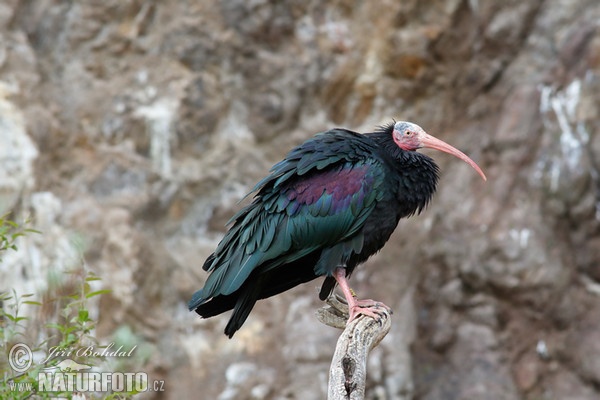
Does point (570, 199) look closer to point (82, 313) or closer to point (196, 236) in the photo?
point (196, 236)

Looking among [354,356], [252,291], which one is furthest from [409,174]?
[354,356]

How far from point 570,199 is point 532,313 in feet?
4.44

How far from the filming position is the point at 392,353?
1025cm

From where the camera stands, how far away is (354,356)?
15.8 feet

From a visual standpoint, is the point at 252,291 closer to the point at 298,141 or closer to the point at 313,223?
the point at 313,223

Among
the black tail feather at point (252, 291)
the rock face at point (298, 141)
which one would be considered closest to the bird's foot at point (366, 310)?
the black tail feather at point (252, 291)

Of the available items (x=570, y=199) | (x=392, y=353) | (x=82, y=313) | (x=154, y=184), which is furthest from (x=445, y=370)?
(x=82, y=313)

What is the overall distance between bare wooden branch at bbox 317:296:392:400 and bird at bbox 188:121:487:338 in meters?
0.28

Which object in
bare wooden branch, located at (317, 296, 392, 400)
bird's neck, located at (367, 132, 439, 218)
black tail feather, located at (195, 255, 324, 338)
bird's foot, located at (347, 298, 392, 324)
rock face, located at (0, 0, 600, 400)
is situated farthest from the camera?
rock face, located at (0, 0, 600, 400)

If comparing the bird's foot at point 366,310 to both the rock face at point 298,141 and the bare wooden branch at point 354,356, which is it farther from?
the rock face at point 298,141

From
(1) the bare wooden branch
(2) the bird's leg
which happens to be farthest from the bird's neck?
(1) the bare wooden branch

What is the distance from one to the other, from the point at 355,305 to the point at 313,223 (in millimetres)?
620

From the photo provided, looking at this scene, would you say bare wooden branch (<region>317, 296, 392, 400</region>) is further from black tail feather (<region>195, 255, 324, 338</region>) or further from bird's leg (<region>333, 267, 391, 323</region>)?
black tail feather (<region>195, 255, 324, 338</region>)

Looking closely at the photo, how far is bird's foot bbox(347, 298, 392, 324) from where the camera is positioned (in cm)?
546
